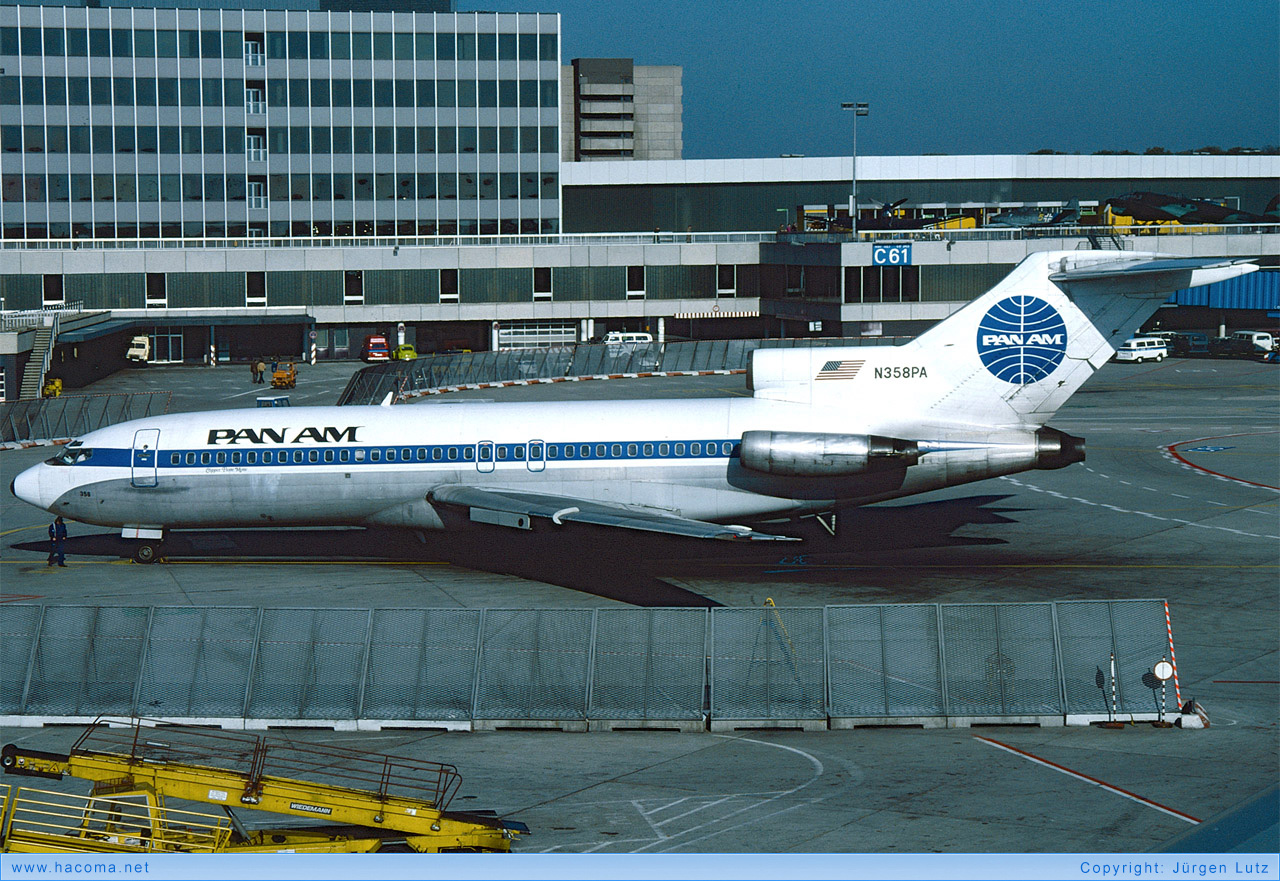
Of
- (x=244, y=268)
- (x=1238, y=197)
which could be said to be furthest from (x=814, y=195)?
(x=244, y=268)

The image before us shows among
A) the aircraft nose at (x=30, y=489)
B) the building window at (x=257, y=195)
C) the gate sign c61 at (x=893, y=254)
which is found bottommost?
the aircraft nose at (x=30, y=489)

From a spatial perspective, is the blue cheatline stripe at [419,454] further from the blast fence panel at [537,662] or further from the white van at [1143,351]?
the white van at [1143,351]

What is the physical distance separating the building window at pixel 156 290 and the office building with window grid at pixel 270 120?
14.6m

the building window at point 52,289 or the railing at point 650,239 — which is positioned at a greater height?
the railing at point 650,239

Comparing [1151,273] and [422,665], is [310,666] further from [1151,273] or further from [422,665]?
[1151,273]

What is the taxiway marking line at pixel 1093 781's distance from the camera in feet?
59.9

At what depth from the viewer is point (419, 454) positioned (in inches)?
1379

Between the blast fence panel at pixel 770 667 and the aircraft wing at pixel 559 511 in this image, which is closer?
the blast fence panel at pixel 770 667

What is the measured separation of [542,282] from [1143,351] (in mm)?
42442

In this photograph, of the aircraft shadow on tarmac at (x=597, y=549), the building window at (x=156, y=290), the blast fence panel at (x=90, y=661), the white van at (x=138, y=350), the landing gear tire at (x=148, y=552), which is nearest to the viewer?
the blast fence panel at (x=90, y=661)

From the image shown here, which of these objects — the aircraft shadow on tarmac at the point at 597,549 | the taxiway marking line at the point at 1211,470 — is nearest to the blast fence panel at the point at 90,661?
the aircraft shadow on tarmac at the point at 597,549

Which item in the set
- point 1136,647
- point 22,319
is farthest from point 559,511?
point 22,319

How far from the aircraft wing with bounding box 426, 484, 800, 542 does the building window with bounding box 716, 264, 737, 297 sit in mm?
68950

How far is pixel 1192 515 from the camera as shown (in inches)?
1618
